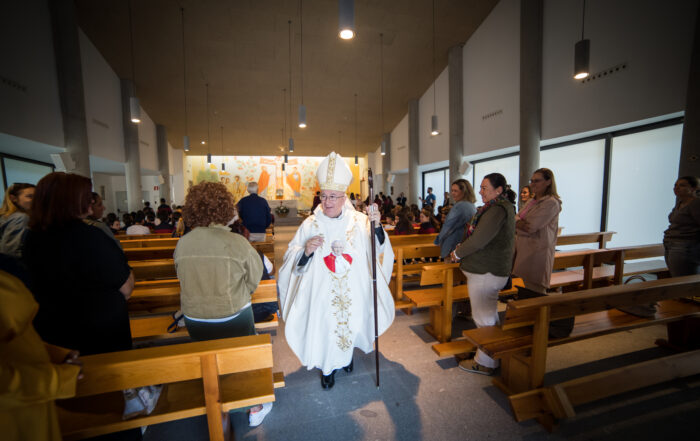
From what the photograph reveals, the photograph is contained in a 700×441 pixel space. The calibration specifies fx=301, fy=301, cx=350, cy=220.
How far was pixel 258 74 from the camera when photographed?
9.30m

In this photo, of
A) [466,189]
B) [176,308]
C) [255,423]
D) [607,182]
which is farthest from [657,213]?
[176,308]

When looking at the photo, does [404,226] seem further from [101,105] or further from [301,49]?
[101,105]

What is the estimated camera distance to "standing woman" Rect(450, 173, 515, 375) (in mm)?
2104

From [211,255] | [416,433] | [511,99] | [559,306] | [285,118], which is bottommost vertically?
[416,433]

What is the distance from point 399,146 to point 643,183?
30.0 feet

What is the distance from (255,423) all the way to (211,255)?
1087 millimetres

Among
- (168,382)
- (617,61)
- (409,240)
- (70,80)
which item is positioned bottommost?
(168,382)

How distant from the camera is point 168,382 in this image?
1233 millimetres

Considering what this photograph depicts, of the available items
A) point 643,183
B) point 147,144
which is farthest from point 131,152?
point 643,183

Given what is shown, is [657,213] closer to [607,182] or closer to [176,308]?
[607,182]

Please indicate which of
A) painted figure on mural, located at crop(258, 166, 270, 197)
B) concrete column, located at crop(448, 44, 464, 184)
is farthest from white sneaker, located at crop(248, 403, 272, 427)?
painted figure on mural, located at crop(258, 166, 270, 197)

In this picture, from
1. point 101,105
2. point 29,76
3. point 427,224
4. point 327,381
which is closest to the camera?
point 327,381

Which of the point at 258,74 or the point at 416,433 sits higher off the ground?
the point at 258,74

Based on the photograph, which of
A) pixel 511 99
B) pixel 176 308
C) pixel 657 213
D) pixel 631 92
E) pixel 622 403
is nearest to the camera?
pixel 622 403
